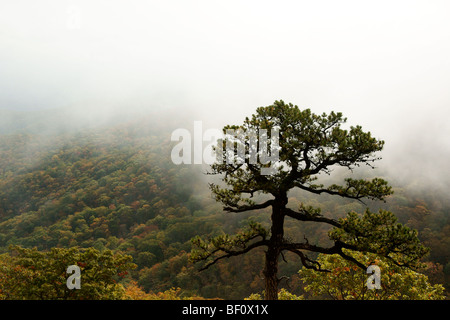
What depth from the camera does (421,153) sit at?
483 feet

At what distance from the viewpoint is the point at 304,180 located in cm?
841

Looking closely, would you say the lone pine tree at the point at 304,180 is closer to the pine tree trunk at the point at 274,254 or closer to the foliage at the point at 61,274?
the pine tree trunk at the point at 274,254

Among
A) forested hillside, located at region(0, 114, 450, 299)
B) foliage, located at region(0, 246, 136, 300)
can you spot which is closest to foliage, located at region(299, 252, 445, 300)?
foliage, located at region(0, 246, 136, 300)

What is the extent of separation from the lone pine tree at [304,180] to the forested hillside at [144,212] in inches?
2010


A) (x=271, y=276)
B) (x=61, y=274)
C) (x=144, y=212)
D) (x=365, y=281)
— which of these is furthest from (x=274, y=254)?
(x=144, y=212)

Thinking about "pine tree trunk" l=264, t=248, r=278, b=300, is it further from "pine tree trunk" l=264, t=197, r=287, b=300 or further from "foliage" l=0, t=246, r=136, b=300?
"foliage" l=0, t=246, r=136, b=300

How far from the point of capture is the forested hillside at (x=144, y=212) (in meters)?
69.0

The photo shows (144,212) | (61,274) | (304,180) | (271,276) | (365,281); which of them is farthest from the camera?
(144,212)

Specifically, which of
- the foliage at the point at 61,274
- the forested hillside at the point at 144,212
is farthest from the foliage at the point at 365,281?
the forested hillside at the point at 144,212

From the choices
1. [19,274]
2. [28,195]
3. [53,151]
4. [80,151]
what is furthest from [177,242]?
[53,151]

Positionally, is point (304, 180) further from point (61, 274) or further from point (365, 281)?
point (61, 274)

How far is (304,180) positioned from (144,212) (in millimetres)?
112694

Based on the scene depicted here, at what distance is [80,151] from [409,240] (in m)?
180
